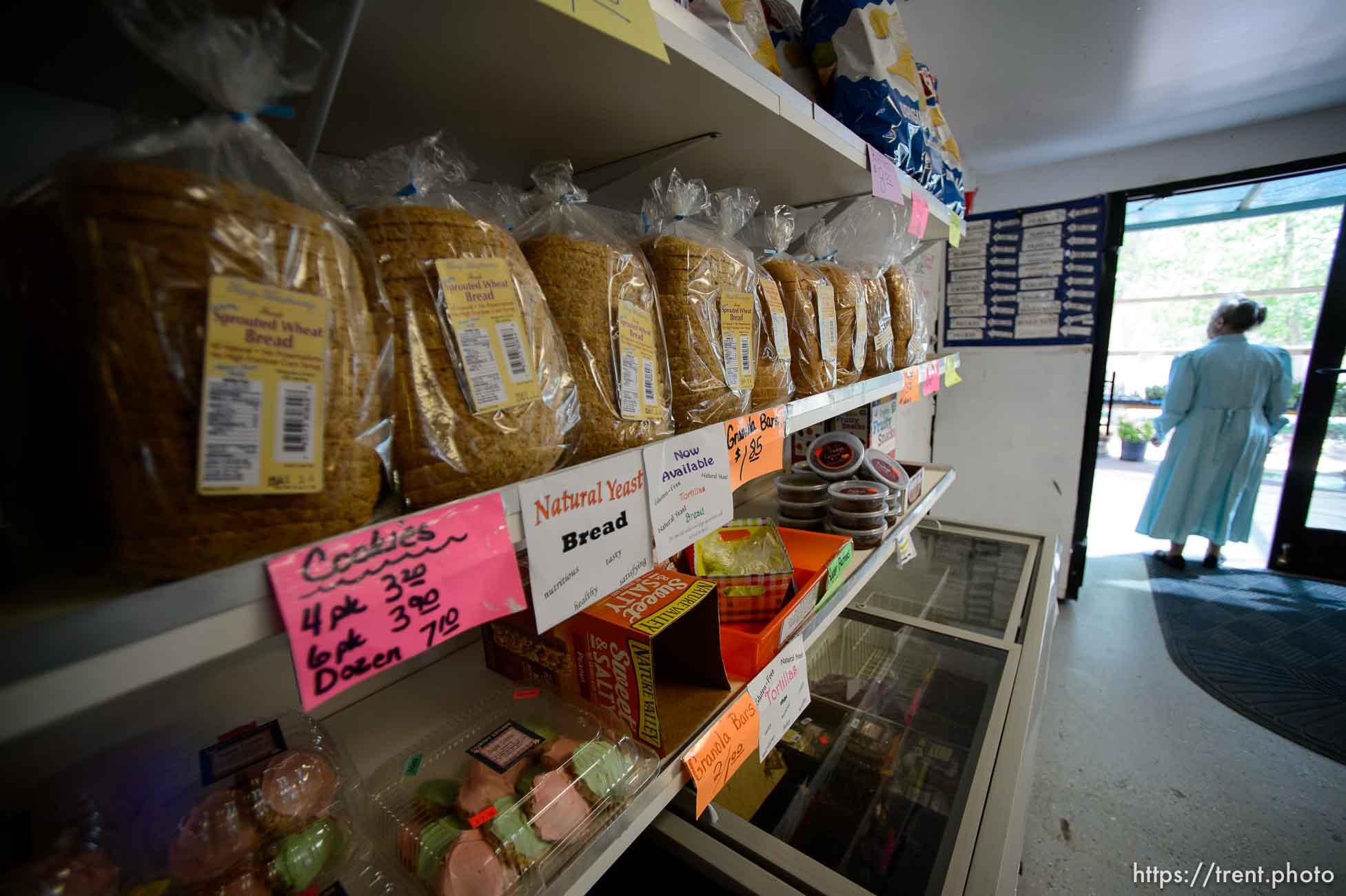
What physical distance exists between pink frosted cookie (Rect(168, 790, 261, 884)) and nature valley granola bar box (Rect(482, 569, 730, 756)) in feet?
1.18

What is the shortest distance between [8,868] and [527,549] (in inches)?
20.1

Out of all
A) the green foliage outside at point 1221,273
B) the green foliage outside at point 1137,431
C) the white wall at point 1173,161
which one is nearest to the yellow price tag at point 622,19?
the white wall at point 1173,161

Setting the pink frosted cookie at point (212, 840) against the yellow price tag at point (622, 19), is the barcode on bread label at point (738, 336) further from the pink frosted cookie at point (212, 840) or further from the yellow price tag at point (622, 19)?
the pink frosted cookie at point (212, 840)

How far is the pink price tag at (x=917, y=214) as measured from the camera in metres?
1.15

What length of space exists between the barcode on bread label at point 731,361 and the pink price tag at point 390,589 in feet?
1.29

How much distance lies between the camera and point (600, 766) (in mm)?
630

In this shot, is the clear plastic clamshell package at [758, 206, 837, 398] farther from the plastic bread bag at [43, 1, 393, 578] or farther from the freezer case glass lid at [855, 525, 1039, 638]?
the freezer case glass lid at [855, 525, 1039, 638]

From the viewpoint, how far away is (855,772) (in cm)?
128

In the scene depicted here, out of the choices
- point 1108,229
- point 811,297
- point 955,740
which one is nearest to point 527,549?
point 811,297

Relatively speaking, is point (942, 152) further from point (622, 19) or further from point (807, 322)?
point (622, 19)

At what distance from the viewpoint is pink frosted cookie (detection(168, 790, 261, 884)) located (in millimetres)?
478

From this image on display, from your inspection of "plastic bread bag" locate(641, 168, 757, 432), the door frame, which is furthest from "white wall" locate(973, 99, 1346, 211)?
"plastic bread bag" locate(641, 168, 757, 432)

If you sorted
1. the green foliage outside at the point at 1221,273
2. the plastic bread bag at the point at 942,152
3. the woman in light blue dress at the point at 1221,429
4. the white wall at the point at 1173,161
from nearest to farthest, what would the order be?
1. the plastic bread bag at the point at 942,152
2. the white wall at the point at 1173,161
3. the woman in light blue dress at the point at 1221,429
4. the green foliage outside at the point at 1221,273

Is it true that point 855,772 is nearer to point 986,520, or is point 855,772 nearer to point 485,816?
point 485,816
